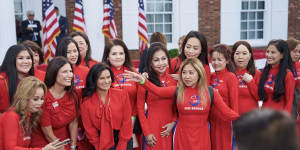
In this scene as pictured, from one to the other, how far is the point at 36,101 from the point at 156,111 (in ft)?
4.52

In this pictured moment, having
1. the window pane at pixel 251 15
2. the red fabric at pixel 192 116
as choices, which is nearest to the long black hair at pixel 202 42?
the red fabric at pixel 192 116

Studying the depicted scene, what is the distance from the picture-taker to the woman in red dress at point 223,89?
384 cm

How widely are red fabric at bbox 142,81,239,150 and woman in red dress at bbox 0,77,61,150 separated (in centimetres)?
117

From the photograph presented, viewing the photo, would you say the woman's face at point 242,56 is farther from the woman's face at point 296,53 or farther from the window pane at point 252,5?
the window pane at point 252,5

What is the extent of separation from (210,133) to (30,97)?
2.16 meters

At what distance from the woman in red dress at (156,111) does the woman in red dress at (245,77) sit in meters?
0.95

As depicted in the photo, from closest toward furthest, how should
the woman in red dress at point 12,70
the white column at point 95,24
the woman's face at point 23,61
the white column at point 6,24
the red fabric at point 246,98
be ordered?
the woman in red dress at point 12,70, the woman's face at point 23,61, the red fabric at point 246,98, the white column at point 6,24, the white column at point 95,24

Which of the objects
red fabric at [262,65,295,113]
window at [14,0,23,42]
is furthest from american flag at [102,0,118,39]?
red fabric at [262,65,295,113]

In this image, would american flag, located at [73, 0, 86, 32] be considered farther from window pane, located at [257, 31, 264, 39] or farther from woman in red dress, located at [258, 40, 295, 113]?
window pane, located at [257, 31, 264, 39]

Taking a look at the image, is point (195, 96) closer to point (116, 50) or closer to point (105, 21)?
point (116, 50)

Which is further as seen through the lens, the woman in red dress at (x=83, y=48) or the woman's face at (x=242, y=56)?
the woman in red dress at (x=83, y=48)

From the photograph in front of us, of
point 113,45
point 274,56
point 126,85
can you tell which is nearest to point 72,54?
point 113,45

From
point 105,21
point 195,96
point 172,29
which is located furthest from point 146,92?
point 172,29

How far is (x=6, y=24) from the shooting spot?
27.4 ft
